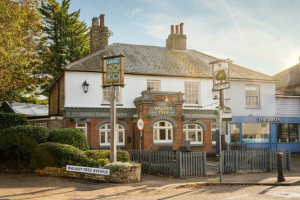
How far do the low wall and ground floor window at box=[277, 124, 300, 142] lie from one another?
1935cm

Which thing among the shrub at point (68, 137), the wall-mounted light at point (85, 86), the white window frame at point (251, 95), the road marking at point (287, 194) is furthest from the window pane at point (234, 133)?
the road marking at point (287, 194)

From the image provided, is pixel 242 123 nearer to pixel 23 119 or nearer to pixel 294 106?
pixel 294 106

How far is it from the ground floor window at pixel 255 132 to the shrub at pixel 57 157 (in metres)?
17.6

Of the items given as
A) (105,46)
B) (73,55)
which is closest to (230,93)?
(105,46)

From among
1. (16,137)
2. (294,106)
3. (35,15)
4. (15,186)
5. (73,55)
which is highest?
(73,55)

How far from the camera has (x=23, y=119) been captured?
59.7 feet

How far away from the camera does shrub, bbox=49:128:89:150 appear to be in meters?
15.5

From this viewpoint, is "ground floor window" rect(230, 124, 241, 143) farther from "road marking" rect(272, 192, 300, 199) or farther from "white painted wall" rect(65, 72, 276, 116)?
"road marking" rect(272, 192, 300, 199)

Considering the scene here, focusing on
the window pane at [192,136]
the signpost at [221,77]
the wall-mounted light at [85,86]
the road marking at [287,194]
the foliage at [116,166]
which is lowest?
the road marking at [287,194]

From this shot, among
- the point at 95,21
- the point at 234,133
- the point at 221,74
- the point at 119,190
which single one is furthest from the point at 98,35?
the point at 119,190

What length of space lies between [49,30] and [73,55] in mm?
4747

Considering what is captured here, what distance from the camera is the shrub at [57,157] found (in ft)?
A: 44.4

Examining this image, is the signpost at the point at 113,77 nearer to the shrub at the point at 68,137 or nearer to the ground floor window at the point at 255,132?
the shrub at the point at 68,137

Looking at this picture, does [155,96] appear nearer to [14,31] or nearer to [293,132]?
[14,31]
